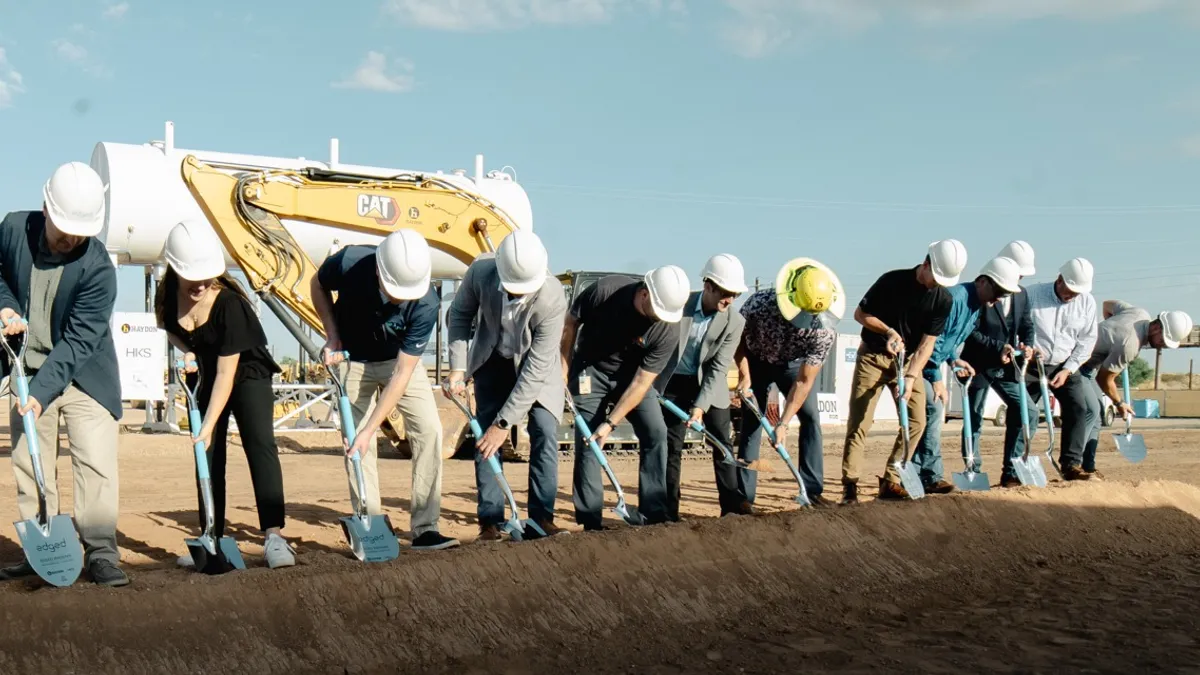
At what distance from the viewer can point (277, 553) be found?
524 centimetres

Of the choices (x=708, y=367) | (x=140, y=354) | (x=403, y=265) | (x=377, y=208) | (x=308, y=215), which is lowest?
(x=140, y=354)

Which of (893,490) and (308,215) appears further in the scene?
(308,215)

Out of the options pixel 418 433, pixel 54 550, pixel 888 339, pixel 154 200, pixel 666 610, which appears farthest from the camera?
pixel 154 200

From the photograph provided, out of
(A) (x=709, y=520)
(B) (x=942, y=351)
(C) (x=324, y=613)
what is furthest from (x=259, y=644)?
(B) (x=942, y=351)

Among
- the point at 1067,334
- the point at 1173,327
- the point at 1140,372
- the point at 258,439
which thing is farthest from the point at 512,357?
the point at 1140,372

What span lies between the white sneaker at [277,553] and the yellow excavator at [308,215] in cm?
737

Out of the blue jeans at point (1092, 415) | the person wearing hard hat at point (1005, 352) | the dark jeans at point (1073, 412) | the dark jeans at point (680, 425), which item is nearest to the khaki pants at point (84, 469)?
the dark jeans at point (680, 425)

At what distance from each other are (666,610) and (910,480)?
311cm

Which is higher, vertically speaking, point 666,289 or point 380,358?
point 666,289

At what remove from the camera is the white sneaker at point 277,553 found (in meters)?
5.20

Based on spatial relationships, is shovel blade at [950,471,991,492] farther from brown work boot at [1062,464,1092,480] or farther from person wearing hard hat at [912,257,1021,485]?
brown work boot at [1062,464,1092,480]

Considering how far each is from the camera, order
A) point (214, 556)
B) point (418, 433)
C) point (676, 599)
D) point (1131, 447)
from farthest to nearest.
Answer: point (1131, 447)
point (418, 433)
point (676, 599)
point (214, 556)

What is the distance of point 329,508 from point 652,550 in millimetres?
3225

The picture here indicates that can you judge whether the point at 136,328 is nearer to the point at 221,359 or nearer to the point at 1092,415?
the point at 221,359
